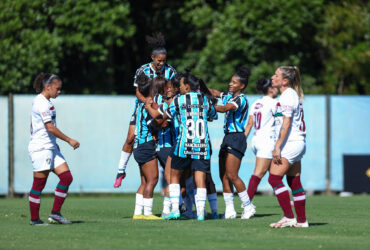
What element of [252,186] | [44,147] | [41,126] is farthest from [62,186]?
[252,186]

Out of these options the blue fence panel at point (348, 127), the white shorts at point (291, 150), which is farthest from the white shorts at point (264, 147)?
the blue fence panel at point (348, 127)

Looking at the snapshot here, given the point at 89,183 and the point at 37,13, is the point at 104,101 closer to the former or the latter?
the point at 89,183

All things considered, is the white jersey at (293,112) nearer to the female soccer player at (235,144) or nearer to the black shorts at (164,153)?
the female soccer player at (235,144)

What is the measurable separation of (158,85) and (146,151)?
941 millimetres

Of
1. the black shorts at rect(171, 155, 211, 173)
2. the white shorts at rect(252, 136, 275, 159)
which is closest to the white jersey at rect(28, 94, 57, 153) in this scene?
the black shorts at rect(171, 155, 211, 173)

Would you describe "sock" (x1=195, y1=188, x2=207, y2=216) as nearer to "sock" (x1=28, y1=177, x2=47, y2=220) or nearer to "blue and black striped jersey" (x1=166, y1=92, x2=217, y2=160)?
"blue and black striped jersey" (x1=166, y1=92, x2=217, y2=160)

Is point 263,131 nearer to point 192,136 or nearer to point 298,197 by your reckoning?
point 192,136

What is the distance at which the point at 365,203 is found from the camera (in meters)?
15.5

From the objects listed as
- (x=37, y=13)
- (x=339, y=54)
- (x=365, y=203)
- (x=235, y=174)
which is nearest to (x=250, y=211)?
(x=235, y=174)

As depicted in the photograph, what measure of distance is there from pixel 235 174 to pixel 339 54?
49.6ft

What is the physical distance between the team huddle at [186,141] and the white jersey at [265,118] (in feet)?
0.07

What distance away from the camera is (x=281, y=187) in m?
9.63

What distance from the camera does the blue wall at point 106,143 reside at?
1909cm

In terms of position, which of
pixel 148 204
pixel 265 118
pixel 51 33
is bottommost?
pixel 148 204
